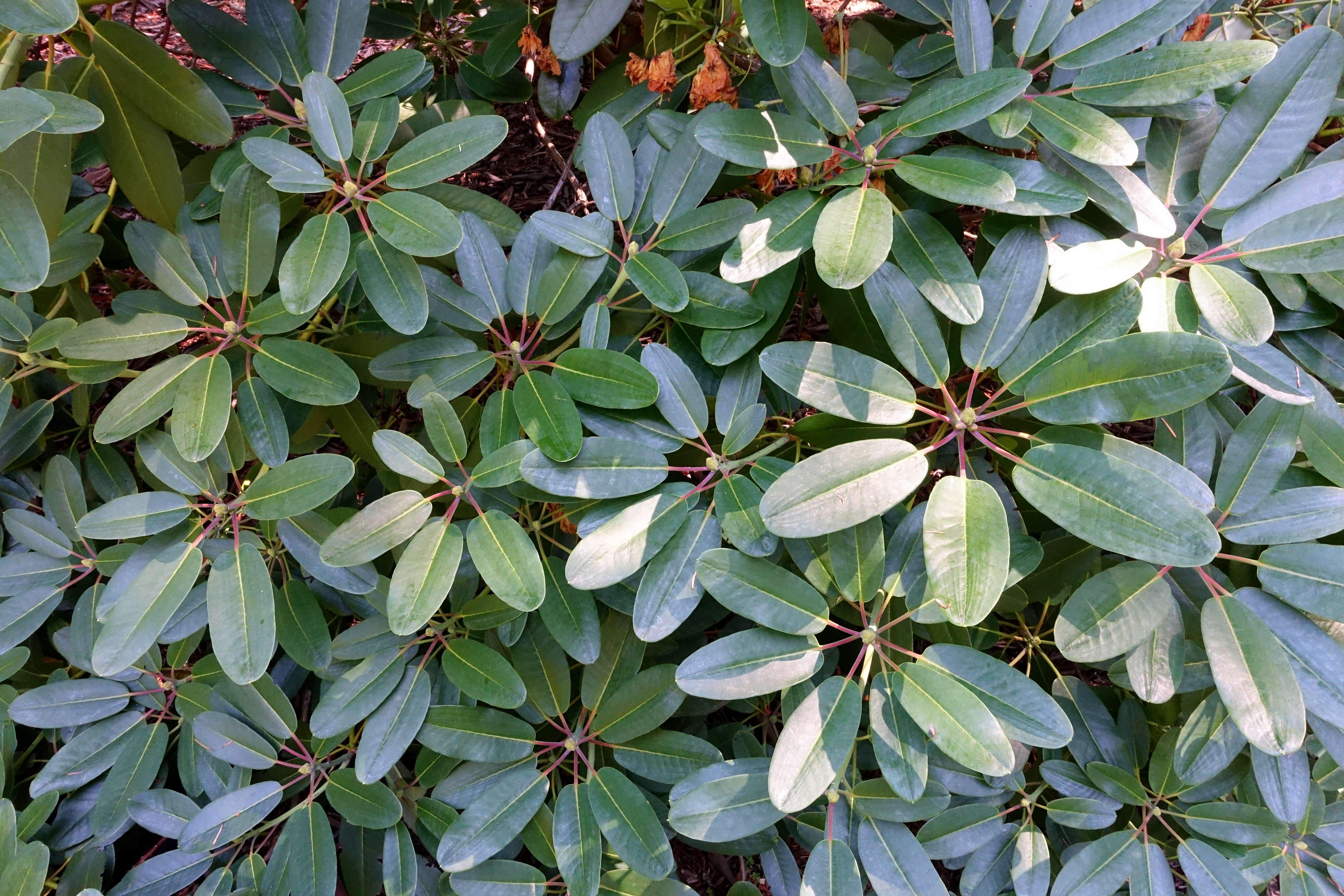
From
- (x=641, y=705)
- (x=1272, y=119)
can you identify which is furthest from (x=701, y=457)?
(x=1272, y=119)

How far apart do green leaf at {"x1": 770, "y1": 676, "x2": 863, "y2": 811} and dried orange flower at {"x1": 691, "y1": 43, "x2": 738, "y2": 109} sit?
84 cm

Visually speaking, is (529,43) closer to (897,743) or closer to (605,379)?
(605,379)

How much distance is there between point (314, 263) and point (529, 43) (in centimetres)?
61

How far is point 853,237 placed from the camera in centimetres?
85

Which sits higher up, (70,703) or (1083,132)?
(1083,132)

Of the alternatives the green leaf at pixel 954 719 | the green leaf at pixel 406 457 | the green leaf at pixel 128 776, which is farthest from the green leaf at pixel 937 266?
the green leaf at pixel 128 776

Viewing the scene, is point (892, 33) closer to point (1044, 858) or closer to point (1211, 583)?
point (1211, 583)

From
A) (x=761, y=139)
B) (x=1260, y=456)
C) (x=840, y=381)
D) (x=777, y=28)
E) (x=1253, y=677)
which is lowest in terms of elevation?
(x=1253, y=677)

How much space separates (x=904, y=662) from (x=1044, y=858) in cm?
39

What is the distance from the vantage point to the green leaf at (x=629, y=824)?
1019 mm

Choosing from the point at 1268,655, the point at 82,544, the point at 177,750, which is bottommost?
the point at 177,750

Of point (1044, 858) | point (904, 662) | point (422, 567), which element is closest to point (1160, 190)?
point (904, 662)

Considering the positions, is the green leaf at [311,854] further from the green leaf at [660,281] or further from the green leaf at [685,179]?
the green leaf at [685,179]

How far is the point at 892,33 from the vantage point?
1.27 m
